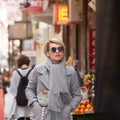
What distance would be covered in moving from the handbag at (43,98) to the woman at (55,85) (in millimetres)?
30

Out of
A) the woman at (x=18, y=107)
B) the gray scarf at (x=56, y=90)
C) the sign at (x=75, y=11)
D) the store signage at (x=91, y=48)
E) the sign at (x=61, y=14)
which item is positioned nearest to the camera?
the gray scarf at (x=56, y=90)

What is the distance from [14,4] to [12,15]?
5.19ft

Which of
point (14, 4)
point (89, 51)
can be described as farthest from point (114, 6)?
point (14, 4)

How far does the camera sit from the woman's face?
19.2 feet

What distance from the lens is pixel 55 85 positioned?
18.9 ft

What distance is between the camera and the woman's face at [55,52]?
5.86m

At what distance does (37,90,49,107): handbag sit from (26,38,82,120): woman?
0.03m

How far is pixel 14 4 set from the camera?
17297 mm

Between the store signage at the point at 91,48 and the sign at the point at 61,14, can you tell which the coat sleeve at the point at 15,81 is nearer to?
the store signage at the point at 91,48

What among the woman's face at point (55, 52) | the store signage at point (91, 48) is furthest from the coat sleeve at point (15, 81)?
the store signage at point (91, 48)

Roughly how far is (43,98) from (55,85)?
231 mm

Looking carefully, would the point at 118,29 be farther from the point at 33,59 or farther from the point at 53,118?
the point at 33,59

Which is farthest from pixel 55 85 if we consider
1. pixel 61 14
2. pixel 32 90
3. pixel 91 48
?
pixel 61 14

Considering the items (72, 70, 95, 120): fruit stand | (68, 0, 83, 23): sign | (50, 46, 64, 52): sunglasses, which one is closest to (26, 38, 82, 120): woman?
(50, 46, 64, 52): sunglasses
